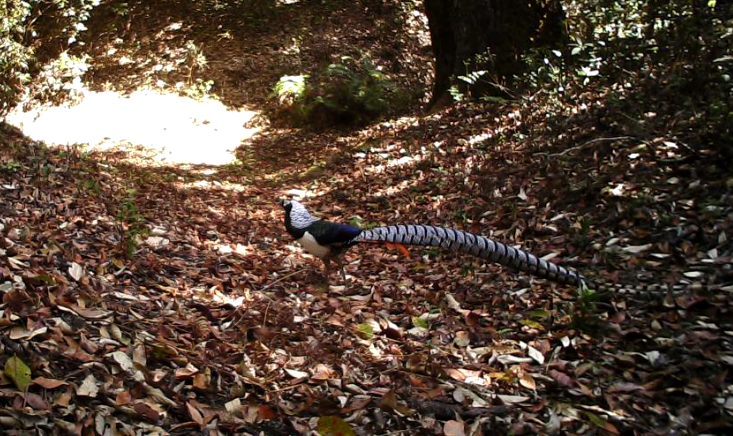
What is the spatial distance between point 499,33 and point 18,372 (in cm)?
668

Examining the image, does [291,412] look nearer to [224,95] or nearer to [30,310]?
[30,310]

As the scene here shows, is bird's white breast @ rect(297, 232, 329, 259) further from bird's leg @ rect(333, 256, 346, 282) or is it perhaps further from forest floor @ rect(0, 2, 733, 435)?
forest floor @ rect(0, 2, 733, 435)

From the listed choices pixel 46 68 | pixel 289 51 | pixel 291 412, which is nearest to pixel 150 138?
pixel 46 68

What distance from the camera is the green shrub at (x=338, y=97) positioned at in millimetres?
9703

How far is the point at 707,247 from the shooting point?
161 inches

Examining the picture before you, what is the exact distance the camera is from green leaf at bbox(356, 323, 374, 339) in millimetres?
4062

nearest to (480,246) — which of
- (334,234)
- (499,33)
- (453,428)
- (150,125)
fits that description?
(334,234)

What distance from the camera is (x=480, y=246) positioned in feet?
13.6

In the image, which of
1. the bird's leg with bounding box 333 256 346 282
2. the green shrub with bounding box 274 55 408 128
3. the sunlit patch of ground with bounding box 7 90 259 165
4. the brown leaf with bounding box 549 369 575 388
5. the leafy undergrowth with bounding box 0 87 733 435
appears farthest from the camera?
the green shrub with bounding box 274 55 408 128

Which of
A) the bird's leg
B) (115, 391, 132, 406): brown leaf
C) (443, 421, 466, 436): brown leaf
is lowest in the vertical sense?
(443, 421, 466, 436): brown leaf

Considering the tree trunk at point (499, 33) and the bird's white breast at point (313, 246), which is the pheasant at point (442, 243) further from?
the tree trunk at point (499, 33)

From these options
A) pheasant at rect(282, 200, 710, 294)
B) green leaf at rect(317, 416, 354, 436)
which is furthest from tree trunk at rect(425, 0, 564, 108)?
green leaf at rect(317, 416, 354, 436)

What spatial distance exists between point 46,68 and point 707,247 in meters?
9.20

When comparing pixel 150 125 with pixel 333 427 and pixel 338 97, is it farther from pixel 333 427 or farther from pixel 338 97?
pixel 333 427
